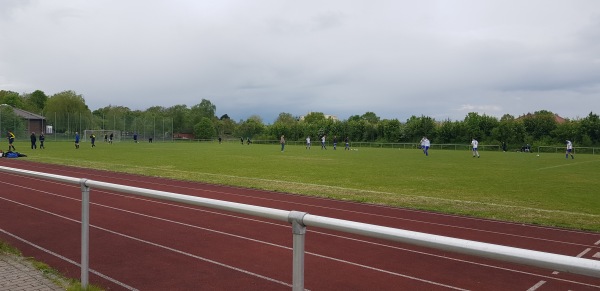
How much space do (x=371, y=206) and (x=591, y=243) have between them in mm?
4857

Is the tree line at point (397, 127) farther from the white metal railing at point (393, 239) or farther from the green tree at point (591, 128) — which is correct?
the white metal railing at point (393, 239)

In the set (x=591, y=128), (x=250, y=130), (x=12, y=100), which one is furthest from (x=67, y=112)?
(x=591, y=128)

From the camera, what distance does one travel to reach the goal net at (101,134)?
73875mm

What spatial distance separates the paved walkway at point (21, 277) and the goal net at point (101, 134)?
7255 cm

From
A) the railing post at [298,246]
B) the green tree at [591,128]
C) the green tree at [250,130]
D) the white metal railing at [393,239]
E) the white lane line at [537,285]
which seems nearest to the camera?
the white metal railing at [393,239]

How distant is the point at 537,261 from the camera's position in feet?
5.94

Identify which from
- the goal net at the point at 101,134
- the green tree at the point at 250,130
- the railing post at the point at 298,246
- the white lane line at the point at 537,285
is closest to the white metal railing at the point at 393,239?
the railing post at the point at 298,246

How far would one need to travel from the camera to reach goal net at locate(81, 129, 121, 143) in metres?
73.9

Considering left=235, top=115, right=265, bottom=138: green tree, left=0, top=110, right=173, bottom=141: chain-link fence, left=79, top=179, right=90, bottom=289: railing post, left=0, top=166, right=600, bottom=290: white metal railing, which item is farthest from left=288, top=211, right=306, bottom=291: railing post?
left=235, top=115, right=265, bottom=138: green tree

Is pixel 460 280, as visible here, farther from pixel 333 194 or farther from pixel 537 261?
pixel 333 194

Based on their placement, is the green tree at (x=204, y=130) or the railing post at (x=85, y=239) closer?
the railing post at (x=85, y=239)

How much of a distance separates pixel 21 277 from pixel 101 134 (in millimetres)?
77233

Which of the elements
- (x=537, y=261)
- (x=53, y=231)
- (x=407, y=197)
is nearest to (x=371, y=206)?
(x=407, y=197)

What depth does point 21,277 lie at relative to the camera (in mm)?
5121
